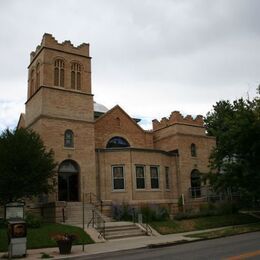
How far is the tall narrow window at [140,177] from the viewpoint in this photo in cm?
3368

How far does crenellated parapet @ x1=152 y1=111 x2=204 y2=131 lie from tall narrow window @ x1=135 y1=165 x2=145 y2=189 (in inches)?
284

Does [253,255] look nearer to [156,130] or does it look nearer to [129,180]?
[129,180]

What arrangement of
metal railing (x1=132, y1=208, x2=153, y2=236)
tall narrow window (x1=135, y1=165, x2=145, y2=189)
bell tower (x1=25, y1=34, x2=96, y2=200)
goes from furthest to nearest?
tall narrow window (x1=135, y1=165, x2=145, y2=189)
bell tower (x1=25, y1=34, x2=96, y2=200)
metal railing (x1=132, y1=208, x2=153, y2=236)

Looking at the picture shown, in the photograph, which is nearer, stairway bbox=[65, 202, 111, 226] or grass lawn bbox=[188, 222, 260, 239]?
grass lawn bbox=[188, 222, 260, 239]

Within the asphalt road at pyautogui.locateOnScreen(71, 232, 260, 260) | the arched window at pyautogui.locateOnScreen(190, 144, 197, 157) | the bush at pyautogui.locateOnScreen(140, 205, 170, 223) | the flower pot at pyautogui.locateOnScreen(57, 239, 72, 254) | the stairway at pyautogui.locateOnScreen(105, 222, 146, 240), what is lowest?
the asphalt road at pyautogui.locateOnScreen(71, 232, 260, 260)

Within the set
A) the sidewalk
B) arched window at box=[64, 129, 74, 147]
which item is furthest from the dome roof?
the sidewalk

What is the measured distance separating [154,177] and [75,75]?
1056 cm

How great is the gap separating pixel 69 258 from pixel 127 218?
12859mm

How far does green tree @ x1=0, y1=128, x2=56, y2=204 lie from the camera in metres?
26.1

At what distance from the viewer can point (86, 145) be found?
33.6m

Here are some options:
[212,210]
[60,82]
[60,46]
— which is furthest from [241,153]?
[60,46]

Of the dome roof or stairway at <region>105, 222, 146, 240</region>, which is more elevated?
the dome roof

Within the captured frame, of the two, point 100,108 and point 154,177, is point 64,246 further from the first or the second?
point 100,108

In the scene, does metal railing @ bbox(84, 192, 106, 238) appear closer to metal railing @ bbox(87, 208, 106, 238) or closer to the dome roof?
metal railing @ bbox(87, 208, 106, 238)
